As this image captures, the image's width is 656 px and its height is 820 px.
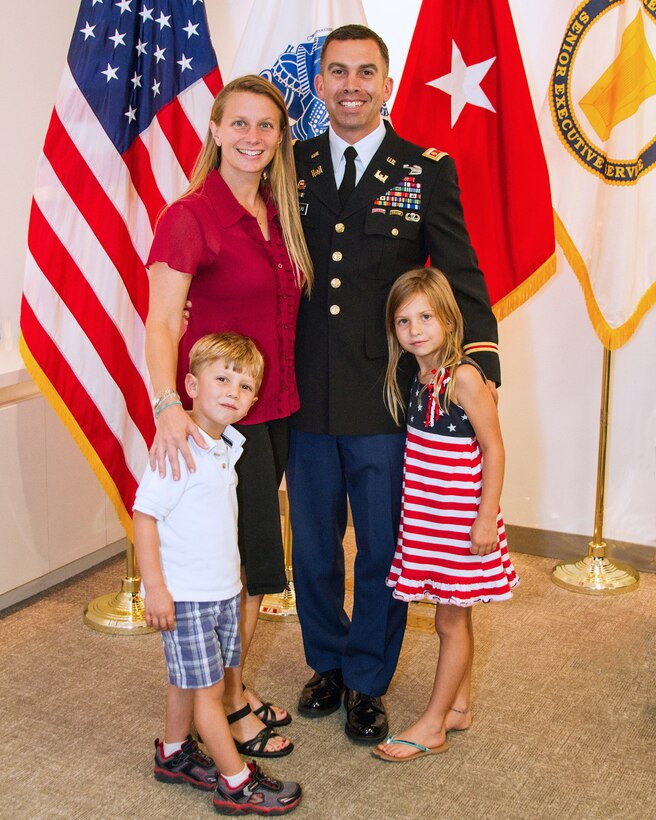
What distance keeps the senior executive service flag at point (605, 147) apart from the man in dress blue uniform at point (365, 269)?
3.88ft

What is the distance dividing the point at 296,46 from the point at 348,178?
38.8 inches

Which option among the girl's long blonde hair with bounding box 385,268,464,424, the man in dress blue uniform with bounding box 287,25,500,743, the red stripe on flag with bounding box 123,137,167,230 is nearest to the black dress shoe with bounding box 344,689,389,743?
the man in dress blue uniform with bounding box 287,25,500,743

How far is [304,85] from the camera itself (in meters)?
3.15

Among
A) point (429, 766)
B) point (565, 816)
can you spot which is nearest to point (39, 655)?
point (429, 766)

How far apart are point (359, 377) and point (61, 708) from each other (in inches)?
45.7

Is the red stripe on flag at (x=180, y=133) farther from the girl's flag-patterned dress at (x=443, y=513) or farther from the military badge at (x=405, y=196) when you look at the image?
the girl's flag-patterned dress at (x=443, y=513)

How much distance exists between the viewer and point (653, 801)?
224 cm

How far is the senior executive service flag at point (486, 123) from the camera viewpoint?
3.33m

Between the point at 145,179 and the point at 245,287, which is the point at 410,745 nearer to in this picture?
the point at 245,287

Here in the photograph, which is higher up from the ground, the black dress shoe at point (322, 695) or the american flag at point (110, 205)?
the american flag at point (110, 205)

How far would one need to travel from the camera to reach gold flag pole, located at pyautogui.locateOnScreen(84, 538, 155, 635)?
3121 millimetres

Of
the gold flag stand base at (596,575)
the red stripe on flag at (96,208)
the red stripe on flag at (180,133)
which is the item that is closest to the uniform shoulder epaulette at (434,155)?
the red stripe on flag at (180,133)

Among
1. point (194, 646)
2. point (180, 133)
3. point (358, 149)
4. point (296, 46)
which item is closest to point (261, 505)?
point (194, 646)

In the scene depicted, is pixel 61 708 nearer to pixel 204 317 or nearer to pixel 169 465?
pixel 169 465
